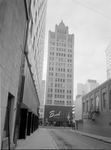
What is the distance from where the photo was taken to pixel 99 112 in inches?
1334

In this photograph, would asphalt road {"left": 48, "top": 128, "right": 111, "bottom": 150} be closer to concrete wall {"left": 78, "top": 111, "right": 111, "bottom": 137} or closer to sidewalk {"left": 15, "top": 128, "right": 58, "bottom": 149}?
sidewalk {"left": 15, "top": 128, "right": 58, "bottom": 149}

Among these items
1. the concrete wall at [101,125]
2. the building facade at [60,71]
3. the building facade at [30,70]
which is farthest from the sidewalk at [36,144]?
the building facade at [60,71]

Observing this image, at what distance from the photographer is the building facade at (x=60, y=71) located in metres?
91.9

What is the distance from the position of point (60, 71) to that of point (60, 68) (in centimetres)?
188

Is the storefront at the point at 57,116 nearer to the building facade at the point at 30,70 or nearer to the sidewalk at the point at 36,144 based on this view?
the building facade at the point at 30,70

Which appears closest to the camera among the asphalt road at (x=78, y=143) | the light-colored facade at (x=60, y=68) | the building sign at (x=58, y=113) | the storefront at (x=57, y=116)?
the asphalt road at (x=78, y=143)

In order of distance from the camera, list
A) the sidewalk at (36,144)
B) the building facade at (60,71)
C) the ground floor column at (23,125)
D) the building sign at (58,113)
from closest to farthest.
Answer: the sidewalk at (36,144) → the ground floor column at (23,125) → the building sign at (58,113) → the building facade at (60,71)

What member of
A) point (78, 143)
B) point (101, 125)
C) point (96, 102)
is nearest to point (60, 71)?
point (96, 102)

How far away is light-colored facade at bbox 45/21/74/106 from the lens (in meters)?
93.2

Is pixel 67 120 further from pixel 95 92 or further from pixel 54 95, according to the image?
pixel 95 92

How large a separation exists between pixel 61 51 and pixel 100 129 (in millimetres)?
74440

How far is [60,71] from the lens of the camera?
98.8 m

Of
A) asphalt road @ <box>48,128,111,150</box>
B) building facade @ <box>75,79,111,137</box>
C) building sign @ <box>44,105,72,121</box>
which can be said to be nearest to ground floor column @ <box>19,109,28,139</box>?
asphalt road @ <box>48,128,111,150</box>

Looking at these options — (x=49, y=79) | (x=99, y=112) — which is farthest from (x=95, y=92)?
(x=49, y=79)
